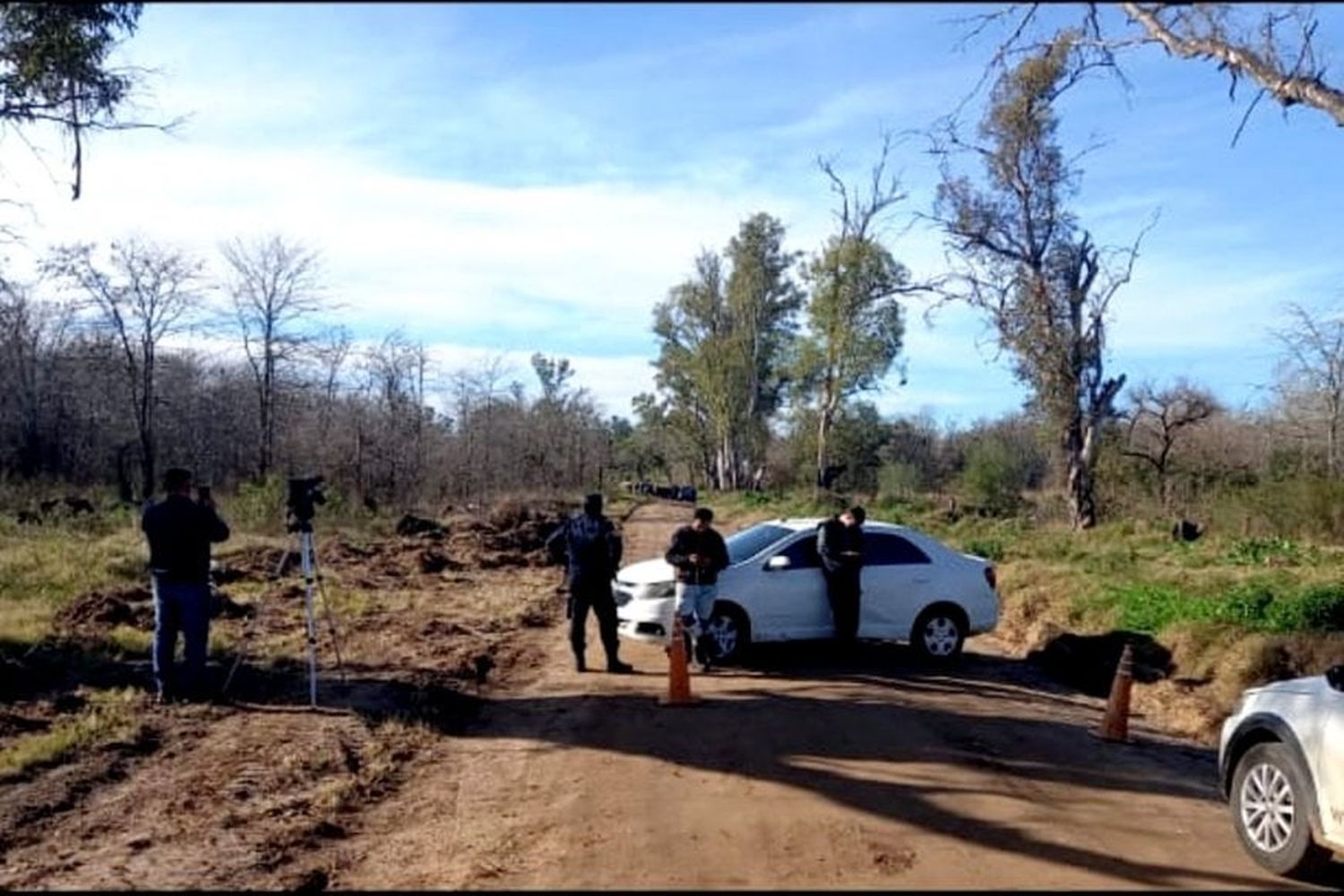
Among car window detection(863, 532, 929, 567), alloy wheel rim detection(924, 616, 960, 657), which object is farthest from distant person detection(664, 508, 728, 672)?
alloy wheel rim detection(924, 616, 960, 657)

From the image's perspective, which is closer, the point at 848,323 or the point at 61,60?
the point at 61,60

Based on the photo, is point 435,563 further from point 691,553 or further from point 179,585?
point 179,585

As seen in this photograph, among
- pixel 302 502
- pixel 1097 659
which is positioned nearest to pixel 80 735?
pixel 302 502

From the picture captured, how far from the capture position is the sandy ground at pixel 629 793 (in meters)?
6.76

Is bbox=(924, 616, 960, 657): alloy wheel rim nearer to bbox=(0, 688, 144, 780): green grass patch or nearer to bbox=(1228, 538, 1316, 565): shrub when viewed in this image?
bbox=(1228, 538, 1316, 565): shrub

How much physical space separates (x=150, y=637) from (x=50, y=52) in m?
6.34

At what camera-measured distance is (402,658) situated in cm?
1388

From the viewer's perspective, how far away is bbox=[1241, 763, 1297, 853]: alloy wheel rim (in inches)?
Result: 278

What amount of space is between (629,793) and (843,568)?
6.00 meters

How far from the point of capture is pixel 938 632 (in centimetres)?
1451

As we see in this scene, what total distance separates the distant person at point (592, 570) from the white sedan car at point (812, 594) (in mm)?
807

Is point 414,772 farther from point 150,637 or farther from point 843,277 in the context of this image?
point 843,277

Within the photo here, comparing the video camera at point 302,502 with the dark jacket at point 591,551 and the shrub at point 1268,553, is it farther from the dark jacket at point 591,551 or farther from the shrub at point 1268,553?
the shrub at point 1268,553

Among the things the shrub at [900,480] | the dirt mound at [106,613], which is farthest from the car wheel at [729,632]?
the shrub at [900,480]
